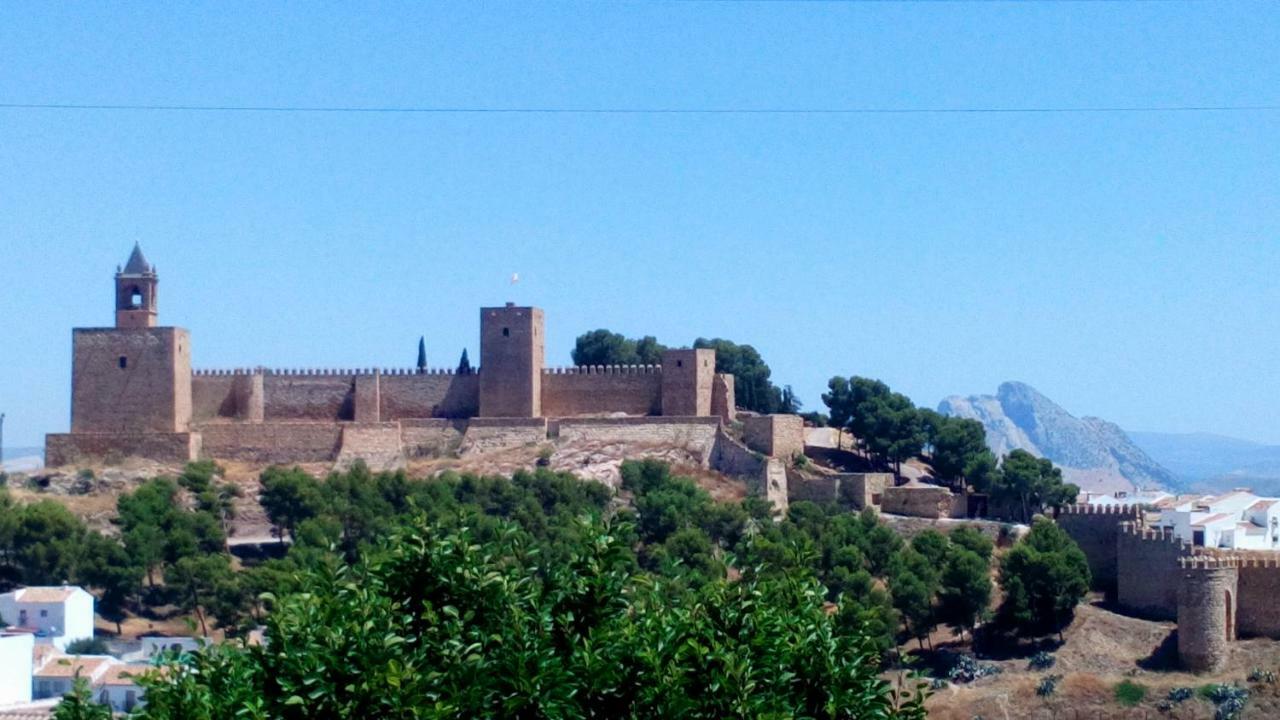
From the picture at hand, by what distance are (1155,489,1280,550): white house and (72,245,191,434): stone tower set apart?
54.8ft

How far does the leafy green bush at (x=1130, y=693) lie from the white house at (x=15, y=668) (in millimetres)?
13695

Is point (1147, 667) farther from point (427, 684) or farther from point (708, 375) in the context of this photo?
point (427, 684)

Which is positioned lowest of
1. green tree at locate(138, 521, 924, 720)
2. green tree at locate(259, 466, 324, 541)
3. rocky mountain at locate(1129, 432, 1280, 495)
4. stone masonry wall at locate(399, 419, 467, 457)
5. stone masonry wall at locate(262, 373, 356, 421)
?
rocky mountain at locate(1129, 432, 1280, 495)

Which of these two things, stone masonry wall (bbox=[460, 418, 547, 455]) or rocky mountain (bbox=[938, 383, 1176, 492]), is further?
rocky mountain (bbox=[938, 383, 1176, 492])

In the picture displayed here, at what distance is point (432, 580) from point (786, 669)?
198cm

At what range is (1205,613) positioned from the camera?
80.2 ft

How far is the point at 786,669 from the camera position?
9.80 meters

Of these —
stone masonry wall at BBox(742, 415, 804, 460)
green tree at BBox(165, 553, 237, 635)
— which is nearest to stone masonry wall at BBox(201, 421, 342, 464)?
green tree at BBox(165, 553, 237, 635)

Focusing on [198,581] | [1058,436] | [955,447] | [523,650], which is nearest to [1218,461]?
[1058,436]

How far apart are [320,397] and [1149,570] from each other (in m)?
15.2

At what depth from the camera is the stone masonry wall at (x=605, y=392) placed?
3303 cm

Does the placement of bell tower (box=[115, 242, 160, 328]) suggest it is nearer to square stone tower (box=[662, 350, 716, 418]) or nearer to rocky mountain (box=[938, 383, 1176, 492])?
square stone tower (box=[662, 350, 716, 418])

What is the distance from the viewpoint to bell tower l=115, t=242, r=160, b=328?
33.1 metres

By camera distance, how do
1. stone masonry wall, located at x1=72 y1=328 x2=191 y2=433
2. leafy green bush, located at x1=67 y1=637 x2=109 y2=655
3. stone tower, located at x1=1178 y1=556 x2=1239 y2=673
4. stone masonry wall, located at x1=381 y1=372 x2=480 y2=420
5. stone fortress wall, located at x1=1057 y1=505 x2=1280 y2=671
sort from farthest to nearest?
stone masonry wall, located at x1=381 y1=372 x2=480 y2=420 → stone masonry wall, located at x1=72 y1=328 x2=191 y2=433 → leafy green bush, located at x1=67 y1=637 x2=109 y2=655 → stone fortress wall, located at x1=1057 y1=505 x2=1280 y2=671 → stone tower, located at x1=1178 y1=556 x2=1239 y2=673
